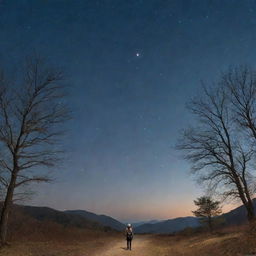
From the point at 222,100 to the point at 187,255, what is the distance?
12377 millimetres

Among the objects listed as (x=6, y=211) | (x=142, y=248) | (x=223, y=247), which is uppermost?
(x=6, y=211)

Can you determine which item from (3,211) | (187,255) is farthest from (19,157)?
(187,255)

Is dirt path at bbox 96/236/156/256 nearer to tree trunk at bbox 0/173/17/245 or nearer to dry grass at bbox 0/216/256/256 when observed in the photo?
dry grass at bbox 0/216/256/256

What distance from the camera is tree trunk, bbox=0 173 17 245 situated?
42.0ft

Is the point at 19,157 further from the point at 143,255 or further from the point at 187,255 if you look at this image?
the point at 187,255

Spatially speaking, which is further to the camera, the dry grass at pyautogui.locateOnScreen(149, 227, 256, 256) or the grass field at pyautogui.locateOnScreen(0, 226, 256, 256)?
the grass field at pyautogui.locateOnScreen(0, 226, 256, 256)

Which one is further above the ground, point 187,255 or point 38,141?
point 38,141

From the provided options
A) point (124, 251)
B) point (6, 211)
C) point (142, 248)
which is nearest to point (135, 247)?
point (142, 248)

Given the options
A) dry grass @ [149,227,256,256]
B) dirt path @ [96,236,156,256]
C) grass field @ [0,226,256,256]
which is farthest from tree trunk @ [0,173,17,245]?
dry grass @ [149,227,256,256]

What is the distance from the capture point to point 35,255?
11.1m

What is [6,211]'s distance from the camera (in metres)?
13.2

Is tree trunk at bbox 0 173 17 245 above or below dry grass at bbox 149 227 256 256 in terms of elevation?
above

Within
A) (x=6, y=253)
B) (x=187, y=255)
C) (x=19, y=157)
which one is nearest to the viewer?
(x=6, y=253)

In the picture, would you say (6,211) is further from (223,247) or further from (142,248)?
(223,247)
